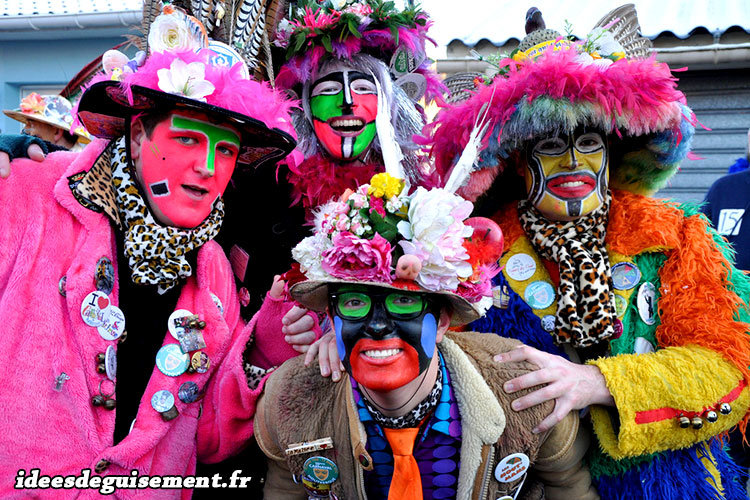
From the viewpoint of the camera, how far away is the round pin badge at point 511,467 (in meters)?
2.09

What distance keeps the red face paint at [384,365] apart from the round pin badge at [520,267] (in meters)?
0.84

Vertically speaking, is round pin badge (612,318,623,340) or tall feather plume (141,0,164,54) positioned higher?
tall feather plume (141,0,164,54)

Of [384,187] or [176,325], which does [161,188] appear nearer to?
[176,325]

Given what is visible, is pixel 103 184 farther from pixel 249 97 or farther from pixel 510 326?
pixel 510 326

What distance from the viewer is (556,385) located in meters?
2.13

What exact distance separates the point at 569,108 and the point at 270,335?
1436 mm

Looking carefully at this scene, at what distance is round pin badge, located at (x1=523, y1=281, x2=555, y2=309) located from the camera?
8.35 ft

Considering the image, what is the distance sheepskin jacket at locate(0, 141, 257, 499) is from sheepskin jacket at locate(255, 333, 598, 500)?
18 cm

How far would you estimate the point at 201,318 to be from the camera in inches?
93.4

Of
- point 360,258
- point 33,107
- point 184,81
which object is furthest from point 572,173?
point 33,107

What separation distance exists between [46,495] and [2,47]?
7080 mm

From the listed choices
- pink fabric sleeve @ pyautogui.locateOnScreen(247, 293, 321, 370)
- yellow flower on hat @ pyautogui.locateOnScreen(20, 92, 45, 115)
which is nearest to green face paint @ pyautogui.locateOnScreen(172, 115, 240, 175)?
pink fabric sleeve @ pyautogui.locateOnScreen(247, 293, 321, 370)

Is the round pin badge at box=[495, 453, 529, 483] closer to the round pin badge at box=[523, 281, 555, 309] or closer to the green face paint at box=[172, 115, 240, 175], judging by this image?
the round pin badge at box=[523, 281, 555, 309]

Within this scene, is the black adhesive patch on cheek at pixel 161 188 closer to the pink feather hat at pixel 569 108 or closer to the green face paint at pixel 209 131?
the green face paint at pixel 209 131
